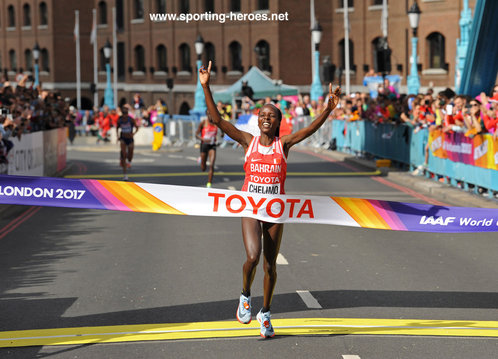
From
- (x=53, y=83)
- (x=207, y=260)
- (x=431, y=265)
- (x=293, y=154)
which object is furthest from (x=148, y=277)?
(x=53, y=83)

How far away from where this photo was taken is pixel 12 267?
12.6 m

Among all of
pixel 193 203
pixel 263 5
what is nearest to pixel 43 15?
pixel 263 5

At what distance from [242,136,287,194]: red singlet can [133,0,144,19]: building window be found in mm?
74510

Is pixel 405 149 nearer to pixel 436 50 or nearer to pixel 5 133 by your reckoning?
pixel 5 133

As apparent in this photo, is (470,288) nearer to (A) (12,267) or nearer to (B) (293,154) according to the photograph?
(A) (12,267)

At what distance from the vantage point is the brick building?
6525 cm

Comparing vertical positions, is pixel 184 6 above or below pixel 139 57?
above

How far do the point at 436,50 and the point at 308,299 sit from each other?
57.0 metres

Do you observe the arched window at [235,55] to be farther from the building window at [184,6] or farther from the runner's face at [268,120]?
the runner's face at [268,120]

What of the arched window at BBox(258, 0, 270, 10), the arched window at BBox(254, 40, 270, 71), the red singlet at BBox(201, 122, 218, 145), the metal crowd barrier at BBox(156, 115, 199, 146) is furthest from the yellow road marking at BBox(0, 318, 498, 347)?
the arched window at BBox(258, 0, 270, 10)

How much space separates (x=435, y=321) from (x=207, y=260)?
175 inches

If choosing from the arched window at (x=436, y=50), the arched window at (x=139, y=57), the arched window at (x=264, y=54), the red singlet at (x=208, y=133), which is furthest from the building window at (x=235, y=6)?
the red singlet at (x=208, y=133)

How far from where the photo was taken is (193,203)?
9250 millimetres

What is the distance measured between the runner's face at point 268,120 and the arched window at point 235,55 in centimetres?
6726
